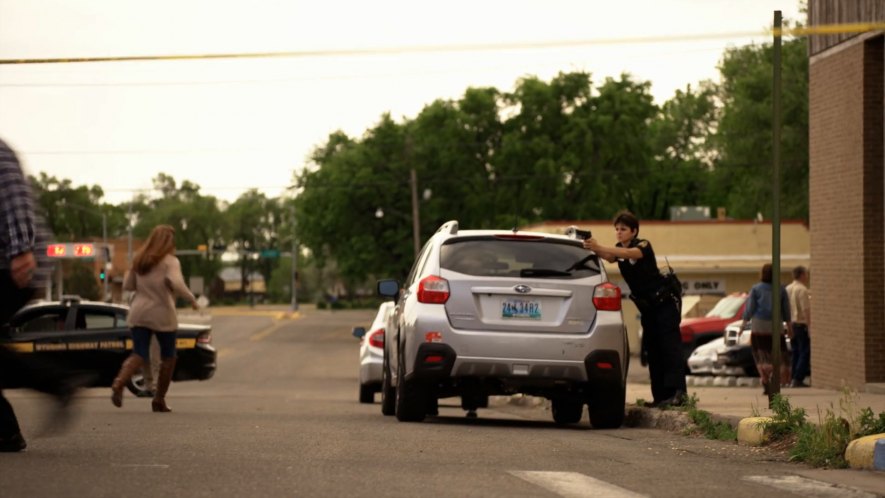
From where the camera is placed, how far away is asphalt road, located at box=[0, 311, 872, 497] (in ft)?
25.1

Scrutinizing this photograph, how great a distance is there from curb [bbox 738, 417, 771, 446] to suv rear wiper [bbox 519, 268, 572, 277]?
206cm

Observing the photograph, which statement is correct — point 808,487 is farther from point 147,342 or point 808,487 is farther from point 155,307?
point 147,342

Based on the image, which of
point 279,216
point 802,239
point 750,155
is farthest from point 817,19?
point 279,216

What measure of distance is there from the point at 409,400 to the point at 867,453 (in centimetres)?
480

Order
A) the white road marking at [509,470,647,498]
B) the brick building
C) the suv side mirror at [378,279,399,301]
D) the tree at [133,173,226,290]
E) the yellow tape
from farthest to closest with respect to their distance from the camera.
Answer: the tree at [133,173,226,290]
the yellow tape
the brick building
the suv side mirror at [378,279,399,301]
the white road marking at [509,470,647,498]

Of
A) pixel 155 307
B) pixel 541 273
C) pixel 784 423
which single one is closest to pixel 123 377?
pixel 155 307

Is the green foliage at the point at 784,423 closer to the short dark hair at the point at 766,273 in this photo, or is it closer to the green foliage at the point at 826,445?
the green foliage at the point at 826,445

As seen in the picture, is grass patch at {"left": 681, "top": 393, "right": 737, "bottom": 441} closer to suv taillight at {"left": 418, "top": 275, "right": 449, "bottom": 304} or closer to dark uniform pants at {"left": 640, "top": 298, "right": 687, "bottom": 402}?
dark uniform pants at {"left": 640, "top": 298, "right": 687, "bottom": 402}

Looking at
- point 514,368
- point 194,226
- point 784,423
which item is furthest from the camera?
point 194,226

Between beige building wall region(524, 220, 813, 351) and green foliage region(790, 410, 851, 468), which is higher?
beige building wall region(524, 220, 813, 351)

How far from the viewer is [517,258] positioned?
13.0 metres

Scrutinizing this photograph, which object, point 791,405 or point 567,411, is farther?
point 791,405

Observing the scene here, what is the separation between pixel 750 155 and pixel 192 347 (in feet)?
143

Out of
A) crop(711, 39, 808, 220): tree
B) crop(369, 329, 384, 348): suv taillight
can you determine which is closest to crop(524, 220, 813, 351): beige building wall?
crop(711, 39, 808, 220): tree
